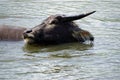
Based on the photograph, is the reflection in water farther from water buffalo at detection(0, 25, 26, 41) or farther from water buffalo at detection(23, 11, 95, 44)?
water buffalo at detection(0, 25, 26, 41)

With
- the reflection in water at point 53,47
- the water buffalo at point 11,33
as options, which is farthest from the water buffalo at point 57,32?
the water buffalo at point 11,33

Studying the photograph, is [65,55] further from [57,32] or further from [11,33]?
[11,33]

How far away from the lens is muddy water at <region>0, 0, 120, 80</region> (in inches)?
331

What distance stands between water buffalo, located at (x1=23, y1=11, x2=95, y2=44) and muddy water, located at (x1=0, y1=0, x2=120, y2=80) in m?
0.23

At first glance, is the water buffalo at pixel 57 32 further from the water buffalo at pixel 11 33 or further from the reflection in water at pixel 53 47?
the water buffalo at pixel 11 33

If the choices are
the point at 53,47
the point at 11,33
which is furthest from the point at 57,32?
the point at 11,33

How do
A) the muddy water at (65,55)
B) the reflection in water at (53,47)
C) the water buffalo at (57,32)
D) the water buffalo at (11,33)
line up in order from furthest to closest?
the water buffalo at (11,33) < the water buffalo at (57,32) < the reflection in water at (53,47) < the muddy water at (65,55)

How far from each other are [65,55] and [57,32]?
1.33 meters

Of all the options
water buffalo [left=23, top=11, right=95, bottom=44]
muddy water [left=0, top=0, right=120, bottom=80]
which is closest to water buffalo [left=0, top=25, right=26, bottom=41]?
muddy water [left=0, top=0, right=120, bottom=80]

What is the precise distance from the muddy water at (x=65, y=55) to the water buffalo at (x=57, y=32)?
0.75ft

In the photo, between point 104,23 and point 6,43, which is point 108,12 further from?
point 6,43

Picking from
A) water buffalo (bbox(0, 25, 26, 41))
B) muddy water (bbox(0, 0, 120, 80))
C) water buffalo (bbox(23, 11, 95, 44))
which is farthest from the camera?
water buffalo (bbox(0, 25, 26, 41))

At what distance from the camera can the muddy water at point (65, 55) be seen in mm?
8398

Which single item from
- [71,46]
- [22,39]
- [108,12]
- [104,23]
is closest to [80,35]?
[71,46]
